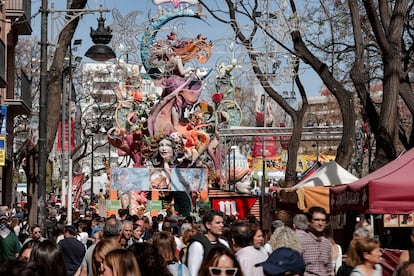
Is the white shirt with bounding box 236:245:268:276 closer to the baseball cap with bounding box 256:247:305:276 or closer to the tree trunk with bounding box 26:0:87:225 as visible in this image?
the baseball cap with bounding box 256:247:305:276

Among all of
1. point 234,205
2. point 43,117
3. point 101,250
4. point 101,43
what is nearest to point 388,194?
point 101,250

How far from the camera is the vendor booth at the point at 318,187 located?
17555mm

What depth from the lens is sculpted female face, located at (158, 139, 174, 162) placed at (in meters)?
43.1

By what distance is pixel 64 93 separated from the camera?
3300 centimetres

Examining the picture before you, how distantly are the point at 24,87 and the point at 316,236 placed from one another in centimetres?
2120

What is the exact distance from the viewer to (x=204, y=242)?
10039 millimetres

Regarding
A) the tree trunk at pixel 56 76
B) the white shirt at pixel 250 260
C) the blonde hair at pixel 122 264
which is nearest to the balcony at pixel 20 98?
the tree trunk at pixel 56 76

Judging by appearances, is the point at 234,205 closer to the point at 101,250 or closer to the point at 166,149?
the point at 166,149

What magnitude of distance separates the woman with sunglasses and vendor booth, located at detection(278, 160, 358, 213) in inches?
416

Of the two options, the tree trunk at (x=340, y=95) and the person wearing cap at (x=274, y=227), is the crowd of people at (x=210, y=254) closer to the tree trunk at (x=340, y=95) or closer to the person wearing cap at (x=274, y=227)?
the person wearing cap at (x=274, y=227)

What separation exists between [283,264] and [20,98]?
25166 mm

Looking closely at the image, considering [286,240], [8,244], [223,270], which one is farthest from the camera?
[8,244]

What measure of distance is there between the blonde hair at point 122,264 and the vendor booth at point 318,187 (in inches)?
423

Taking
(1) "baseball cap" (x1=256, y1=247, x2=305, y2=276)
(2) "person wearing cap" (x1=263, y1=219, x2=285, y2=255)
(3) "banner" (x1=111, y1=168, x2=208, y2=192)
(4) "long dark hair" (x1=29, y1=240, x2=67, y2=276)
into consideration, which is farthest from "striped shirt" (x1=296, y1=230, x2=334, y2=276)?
(3) "banner" (x1=111, y1=168, x2=208, y2=192)
